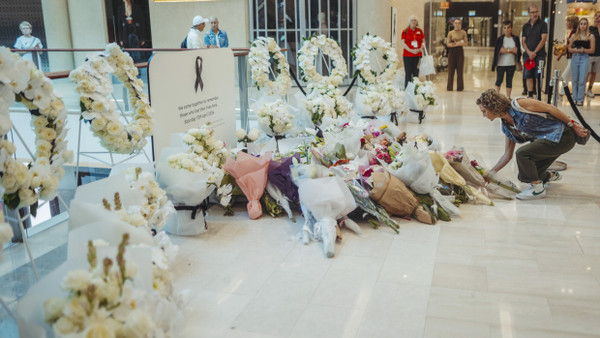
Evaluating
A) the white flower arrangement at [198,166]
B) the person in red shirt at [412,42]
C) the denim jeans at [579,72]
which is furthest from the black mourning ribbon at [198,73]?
the denim jeans at [579,72]

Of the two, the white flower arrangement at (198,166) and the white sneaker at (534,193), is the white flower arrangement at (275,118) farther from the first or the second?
the white sneaker at (534,193)

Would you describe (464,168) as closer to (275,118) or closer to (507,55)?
(275,118)

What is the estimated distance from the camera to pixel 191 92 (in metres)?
4.84

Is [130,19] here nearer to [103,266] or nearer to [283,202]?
[283,202]

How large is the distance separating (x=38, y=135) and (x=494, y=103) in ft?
10.9

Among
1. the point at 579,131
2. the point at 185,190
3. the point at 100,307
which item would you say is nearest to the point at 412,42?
the point at 579,131

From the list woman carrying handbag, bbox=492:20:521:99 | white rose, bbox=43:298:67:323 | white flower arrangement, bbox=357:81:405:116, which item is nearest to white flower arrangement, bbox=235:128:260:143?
white flower arrangement, bbox=357:81:405:116

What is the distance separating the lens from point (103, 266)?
1.72m

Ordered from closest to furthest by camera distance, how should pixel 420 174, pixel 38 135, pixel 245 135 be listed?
1. pixel 38 135
2. pixel 420 174
3. pixel 245 135

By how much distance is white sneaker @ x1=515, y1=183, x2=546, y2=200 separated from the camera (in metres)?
4.64

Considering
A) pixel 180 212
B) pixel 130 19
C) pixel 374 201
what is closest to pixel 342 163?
pixel 374 201

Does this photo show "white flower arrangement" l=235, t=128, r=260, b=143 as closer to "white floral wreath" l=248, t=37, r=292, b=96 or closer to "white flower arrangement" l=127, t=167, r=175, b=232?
"white floral wreath" l=248, t=37, r=292, b=96

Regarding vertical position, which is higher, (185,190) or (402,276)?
(185,190)

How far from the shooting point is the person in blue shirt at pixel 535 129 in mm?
4559
